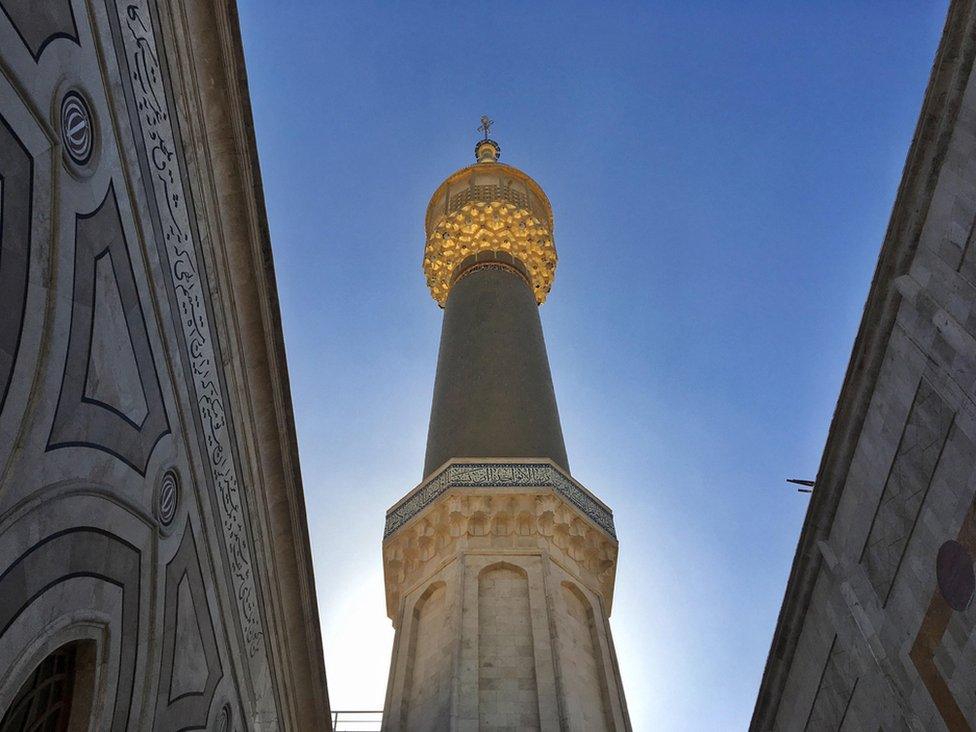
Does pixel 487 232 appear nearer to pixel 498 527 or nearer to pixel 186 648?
pixel 498 527

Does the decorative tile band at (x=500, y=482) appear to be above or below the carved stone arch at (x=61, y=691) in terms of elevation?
above

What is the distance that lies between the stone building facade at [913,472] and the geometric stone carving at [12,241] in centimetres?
482

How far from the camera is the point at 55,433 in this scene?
380 cm

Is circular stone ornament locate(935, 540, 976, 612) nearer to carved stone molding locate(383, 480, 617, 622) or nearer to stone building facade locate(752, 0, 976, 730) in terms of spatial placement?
stone building facade locate(752, 0, 976, 730)

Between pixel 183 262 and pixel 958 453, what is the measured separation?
4.52 meters

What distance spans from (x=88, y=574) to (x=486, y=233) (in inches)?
585

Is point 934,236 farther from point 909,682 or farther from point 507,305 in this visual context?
point 507,305

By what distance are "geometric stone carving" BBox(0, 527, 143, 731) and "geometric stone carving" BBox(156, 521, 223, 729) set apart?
0.37 m

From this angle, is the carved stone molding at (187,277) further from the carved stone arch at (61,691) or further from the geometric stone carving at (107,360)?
the carved stone arch at (61,691)

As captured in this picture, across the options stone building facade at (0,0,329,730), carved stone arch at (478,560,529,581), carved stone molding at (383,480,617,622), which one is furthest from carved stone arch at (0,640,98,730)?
carved stone molding at (383,480,617,622)

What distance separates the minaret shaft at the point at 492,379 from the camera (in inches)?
533

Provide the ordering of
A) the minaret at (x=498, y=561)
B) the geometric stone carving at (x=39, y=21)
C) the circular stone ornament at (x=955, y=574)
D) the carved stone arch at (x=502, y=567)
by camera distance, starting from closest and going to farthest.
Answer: the geometric stone carving at (x=39, y=21) < the circular stone ornament at (x=955, y=574) < the minaret at (x=498, y=561) < the carved stone arch at (x=502, y=567)

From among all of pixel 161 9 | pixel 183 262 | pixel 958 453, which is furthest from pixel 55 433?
pixel 958 453

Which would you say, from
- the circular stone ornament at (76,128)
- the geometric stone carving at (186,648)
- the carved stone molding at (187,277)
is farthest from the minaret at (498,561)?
the circular stone ornament at (76,128)
